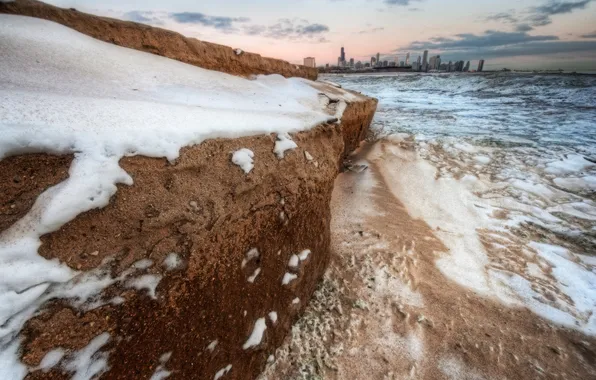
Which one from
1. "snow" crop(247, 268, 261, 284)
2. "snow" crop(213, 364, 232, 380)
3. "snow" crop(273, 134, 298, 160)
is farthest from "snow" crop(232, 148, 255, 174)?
"snow" crop(213, 364, 232, 380)

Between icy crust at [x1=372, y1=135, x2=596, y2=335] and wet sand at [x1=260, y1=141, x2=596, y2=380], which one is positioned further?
icy crust at [x1=372, y1=135, x2=596, y2=335]

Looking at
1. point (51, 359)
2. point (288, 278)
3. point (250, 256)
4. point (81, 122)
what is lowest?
point (288, 278)

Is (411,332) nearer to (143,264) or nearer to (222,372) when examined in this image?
(222,372)

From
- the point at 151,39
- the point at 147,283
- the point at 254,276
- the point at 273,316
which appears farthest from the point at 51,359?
the point at 151,39

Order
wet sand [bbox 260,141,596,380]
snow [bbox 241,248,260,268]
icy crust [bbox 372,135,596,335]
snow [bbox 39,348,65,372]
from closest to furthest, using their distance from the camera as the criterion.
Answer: snow [bbox 39,348,65,372] → snow [bbox 241,248,260,268] → wet sand [bbox 260,141,596,380] → icy crust [bbox 372,135,596,335]

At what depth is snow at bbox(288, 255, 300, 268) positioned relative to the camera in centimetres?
158

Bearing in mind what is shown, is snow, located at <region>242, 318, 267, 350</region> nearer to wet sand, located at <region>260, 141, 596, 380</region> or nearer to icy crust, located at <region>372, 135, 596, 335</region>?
wet sand, located at <region>260, 141, 596, 380</region>

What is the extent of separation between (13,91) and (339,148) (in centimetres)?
190

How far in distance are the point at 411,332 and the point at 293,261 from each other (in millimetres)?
802

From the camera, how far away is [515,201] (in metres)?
3.14

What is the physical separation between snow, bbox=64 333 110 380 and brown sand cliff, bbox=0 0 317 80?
7.47 feet

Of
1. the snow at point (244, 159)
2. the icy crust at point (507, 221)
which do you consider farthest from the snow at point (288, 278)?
the icy crust at point (507, 221)

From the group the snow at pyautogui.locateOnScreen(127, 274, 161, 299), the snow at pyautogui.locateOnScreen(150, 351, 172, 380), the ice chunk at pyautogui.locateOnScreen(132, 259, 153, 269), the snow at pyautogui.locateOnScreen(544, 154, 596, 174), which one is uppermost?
the ice chunk at pyautogui.locateOnScreen(132, 259, 153, 269)

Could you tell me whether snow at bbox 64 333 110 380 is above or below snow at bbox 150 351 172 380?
→ above
